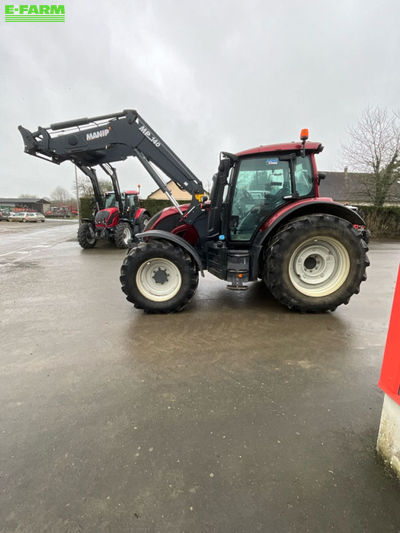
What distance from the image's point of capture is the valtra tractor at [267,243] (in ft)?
11.7

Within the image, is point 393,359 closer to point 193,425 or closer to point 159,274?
point 193,425

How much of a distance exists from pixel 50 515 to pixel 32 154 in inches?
257

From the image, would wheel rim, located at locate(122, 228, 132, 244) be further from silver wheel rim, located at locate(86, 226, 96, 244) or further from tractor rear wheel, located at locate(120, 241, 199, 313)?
tractor rear wheel, located at locate(120, 241, 199, 313)

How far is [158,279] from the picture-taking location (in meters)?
3.87

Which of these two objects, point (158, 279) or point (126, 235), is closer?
point (158, 279)

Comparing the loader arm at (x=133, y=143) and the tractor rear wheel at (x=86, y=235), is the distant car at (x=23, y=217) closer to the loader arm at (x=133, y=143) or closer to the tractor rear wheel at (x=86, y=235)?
the tractor rear wheel at (x=86, y=235)

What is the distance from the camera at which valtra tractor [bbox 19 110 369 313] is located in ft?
11.7

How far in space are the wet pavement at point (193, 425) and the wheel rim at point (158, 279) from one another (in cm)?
43

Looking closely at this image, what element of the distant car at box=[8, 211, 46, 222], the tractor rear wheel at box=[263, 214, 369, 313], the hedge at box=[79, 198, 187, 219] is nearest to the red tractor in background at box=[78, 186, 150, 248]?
the hedge at box=[79, 198, 187, 219]

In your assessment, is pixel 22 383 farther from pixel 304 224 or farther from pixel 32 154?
pixel 32 154

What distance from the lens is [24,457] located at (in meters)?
1.56

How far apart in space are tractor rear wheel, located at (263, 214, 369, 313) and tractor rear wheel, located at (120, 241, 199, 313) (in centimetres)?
113

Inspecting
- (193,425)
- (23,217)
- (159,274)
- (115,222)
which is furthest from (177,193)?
(23,217)

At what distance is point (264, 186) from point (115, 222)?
26.2 ft
